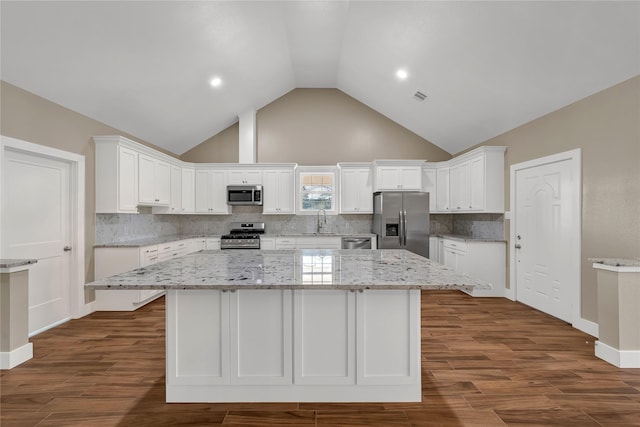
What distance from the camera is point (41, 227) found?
3533 millimetres

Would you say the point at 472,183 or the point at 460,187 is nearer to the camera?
the point at 472,183

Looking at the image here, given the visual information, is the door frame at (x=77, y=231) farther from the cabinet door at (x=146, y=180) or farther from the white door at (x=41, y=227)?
the cabinet door at (x=146, y=180)

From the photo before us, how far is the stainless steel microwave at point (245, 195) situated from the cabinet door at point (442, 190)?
3.64 meters

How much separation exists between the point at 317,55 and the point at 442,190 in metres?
3.56

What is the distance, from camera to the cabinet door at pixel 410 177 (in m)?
5.95

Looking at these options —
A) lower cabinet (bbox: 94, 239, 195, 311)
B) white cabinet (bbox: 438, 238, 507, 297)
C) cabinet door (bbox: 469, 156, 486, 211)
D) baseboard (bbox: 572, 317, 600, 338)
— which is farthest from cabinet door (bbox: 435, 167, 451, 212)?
lower cabinet (bbox: 94, 239, 195, 311)

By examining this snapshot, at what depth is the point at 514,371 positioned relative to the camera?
265 centimetres

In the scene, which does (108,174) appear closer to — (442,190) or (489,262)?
(442,190)

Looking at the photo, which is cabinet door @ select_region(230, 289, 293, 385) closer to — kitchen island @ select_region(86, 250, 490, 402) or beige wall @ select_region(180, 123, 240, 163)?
kitchen island @ select_region(86, 250, 490, 402)

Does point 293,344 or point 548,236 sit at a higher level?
point 548,236

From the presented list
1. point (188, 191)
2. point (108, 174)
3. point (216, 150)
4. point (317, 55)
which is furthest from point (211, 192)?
point (317, 55)

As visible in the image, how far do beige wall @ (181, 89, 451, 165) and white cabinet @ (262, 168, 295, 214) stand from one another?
0.50 m

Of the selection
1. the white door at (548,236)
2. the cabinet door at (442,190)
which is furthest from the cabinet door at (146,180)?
the white door at (548,236)

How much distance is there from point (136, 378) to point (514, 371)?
3.25 metres
